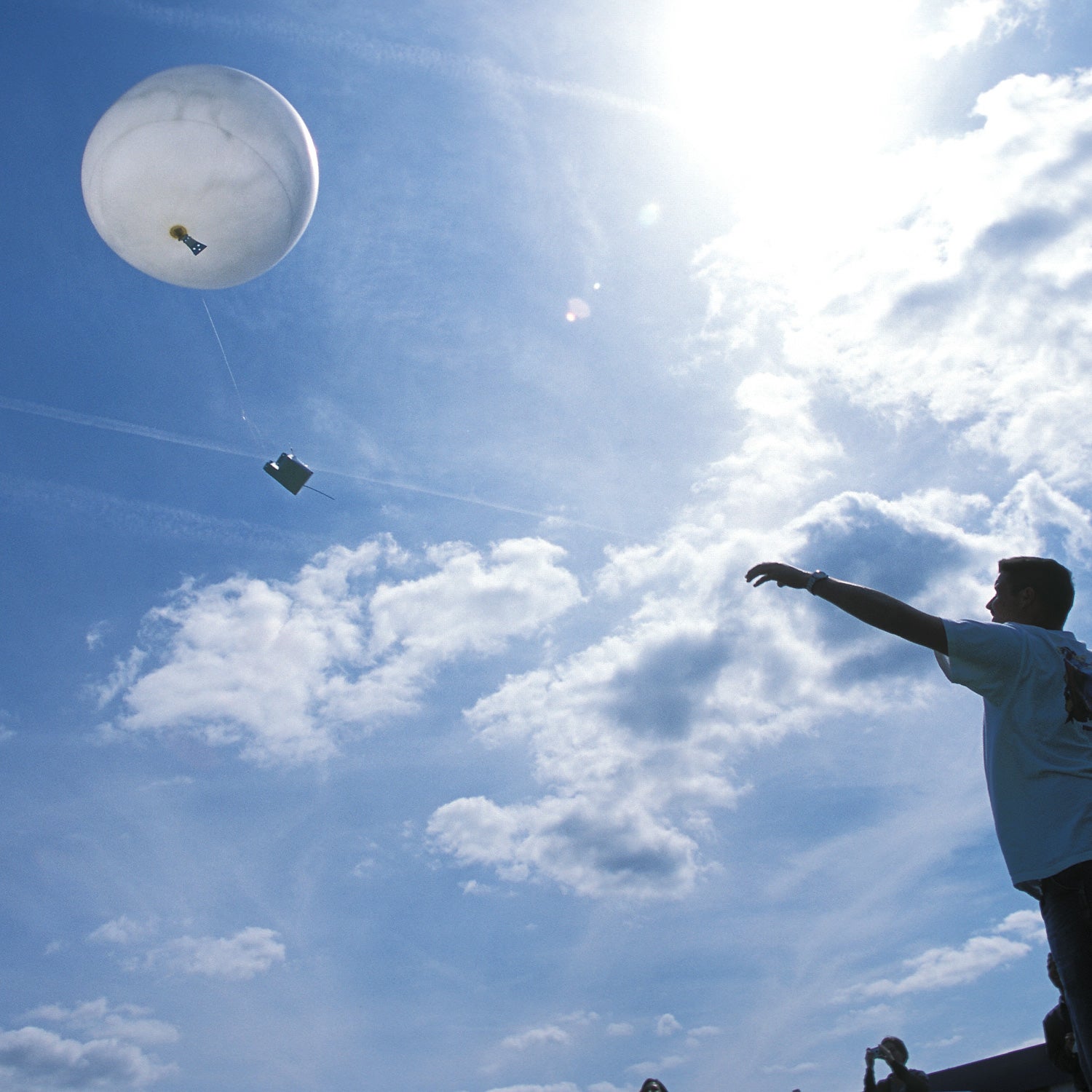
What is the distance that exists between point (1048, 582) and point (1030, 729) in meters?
0.71

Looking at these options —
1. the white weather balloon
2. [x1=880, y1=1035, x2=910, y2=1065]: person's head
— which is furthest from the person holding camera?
the white weather balloon

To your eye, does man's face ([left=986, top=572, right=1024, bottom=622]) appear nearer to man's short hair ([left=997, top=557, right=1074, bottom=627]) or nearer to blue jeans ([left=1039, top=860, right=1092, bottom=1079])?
man's short hair ([left=997, top=557, right=1074, bottom=627])

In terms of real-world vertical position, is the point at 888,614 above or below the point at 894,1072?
above

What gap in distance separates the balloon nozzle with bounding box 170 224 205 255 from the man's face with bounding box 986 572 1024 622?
7680mm

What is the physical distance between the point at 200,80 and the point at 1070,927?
912 cm

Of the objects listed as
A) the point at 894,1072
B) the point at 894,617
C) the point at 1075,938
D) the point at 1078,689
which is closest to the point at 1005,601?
the point at 1078,689

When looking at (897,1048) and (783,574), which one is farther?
(897,1048)

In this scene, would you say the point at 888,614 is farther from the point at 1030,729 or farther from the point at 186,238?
the point at 186,238

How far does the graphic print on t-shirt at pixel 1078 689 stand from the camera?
3.16 meters

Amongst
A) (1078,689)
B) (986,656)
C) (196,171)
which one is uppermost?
(196,171)

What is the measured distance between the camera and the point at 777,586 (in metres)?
3.46

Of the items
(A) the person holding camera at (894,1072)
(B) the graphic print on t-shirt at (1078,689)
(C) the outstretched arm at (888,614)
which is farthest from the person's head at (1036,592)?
(A) the person holding camera at (894,1072)

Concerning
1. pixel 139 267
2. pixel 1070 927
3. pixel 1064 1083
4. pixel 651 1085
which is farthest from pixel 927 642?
pixel 1064 1083

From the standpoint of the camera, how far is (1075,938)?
2775 millimetres
